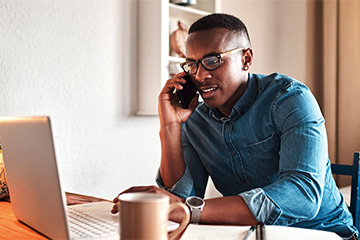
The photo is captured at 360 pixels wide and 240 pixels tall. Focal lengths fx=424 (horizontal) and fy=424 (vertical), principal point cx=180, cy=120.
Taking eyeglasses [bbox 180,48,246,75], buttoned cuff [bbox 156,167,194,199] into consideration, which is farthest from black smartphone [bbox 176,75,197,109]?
buttoned cuff [bbox 156,167,194,199]

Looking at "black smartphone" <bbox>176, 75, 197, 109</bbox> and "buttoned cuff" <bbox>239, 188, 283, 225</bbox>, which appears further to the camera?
"black smartphone" <bbox>176, 75, 197, 109</bbox>

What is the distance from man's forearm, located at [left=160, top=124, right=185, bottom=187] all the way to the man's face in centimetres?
16

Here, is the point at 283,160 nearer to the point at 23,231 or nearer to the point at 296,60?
the point at 23,231

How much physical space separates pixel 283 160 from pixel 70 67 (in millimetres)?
1095

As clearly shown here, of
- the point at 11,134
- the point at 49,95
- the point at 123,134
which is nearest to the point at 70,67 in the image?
Result: the point at 49,95

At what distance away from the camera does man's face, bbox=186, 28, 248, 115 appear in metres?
1.39

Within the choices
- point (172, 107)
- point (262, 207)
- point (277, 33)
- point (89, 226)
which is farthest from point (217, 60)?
point (277, 33)

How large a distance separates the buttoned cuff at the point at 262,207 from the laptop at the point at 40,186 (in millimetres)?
248

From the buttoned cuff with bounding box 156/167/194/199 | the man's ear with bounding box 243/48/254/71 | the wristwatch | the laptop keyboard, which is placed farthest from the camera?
the man's ear with bounding box 243/48/254/71

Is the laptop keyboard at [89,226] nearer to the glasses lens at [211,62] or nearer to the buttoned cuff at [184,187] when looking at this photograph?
the buttoned cuff at [184,187]

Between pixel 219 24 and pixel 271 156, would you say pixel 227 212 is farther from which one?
pixel 219 24

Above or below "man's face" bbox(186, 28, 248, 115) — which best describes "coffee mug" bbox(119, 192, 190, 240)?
below

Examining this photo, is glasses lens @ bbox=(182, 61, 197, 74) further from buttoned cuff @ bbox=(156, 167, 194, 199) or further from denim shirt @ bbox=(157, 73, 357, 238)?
buttoned cuff @ bbox=(156, 167, 194, 199)

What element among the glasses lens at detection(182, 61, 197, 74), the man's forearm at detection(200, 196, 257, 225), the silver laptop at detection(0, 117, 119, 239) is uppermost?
the glasses lens at detection(182, 61, 197, 74)
